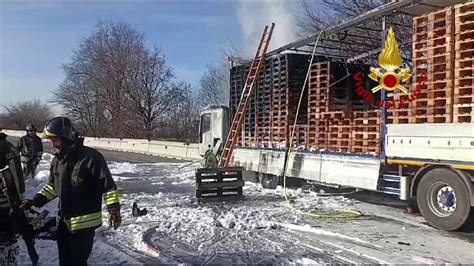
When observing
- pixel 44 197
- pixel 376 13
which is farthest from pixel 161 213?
pixel 376 13

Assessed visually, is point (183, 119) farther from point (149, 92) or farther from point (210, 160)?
point (210, 160)

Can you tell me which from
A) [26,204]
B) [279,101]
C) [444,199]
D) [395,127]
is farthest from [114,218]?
→ [279,101]

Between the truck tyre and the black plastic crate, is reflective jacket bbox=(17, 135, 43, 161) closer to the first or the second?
the truck tyre

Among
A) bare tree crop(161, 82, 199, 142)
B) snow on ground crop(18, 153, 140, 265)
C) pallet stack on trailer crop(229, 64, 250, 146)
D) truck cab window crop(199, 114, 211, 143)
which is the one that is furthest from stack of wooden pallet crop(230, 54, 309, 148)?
bare tree crop(161, 82, 199, 142)

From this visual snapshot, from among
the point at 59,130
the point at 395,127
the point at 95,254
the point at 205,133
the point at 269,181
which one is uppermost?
the point at 395,127

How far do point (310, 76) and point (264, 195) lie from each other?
312cm

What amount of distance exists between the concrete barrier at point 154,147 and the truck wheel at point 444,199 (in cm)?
1845

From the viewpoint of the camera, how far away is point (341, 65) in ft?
41.2

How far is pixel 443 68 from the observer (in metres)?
8.06

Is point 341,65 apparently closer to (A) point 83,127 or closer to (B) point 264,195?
(B) point 264,195

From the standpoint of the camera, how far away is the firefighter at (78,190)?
14.9 ft

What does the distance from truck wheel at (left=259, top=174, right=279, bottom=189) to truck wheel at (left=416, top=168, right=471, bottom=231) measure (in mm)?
5451

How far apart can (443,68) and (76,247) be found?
627 centimetres

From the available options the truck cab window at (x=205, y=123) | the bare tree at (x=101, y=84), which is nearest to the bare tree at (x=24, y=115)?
the bare tree at (x=101, y=84)
